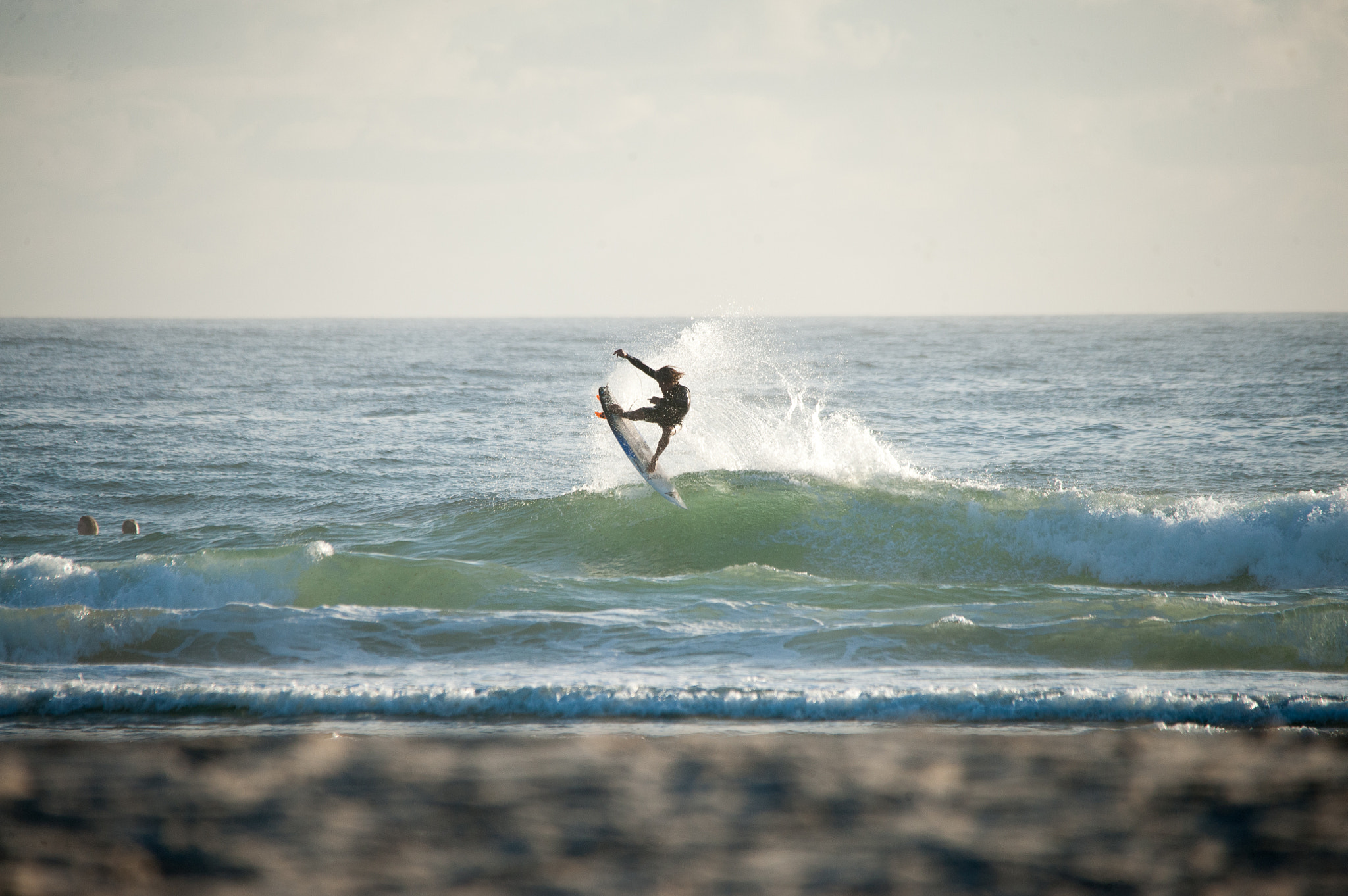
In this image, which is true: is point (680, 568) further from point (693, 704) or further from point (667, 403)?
point (693, 704)

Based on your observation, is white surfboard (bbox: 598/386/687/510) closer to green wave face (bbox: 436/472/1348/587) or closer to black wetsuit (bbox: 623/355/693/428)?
green wave face (bbox: 436/472/1348/587)

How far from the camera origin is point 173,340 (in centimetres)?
6712

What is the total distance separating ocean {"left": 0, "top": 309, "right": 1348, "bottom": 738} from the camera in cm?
611

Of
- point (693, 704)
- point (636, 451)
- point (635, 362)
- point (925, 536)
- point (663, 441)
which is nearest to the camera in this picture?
point (693, 704)

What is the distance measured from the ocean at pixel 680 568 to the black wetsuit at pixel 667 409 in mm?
1916

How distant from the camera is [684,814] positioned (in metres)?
4.37

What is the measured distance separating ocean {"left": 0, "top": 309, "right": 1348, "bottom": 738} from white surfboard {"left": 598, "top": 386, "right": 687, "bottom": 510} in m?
0.28

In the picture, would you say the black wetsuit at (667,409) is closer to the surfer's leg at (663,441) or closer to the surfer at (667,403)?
the surfer at (667,403)

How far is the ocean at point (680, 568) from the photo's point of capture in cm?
611

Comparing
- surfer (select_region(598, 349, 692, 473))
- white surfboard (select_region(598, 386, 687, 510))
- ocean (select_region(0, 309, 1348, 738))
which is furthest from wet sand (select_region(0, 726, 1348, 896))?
white surfboard (select_region(598, 386, 687, 510))

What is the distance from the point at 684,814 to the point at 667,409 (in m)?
8.02

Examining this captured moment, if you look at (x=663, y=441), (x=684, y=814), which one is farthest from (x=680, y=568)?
(x=684, y=814)

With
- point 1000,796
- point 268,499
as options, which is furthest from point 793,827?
point 268,499

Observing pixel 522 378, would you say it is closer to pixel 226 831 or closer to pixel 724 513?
pixel 724 513
